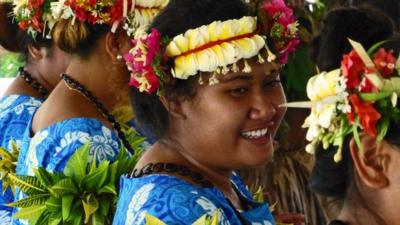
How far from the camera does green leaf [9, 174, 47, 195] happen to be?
268cm

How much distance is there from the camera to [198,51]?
2.23m

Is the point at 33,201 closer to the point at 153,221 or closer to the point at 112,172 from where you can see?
the point at 112,172

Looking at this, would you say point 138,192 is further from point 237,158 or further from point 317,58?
point 317,58

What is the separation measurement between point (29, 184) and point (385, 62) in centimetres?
139

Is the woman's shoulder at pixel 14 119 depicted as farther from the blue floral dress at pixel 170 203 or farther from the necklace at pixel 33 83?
A: the blue floral dress at pixel 170 203

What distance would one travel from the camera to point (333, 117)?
1.66 metres

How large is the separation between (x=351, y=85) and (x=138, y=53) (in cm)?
77

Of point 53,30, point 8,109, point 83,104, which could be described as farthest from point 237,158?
point 8,109

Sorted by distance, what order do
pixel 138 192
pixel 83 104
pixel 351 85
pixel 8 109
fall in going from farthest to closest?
pixel 8 109, pixel 83 104, pixel 138 192, pixel 351 85

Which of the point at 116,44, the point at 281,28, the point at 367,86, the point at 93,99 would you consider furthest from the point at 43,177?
the point at 367,86

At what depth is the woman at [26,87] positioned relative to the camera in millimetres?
3279

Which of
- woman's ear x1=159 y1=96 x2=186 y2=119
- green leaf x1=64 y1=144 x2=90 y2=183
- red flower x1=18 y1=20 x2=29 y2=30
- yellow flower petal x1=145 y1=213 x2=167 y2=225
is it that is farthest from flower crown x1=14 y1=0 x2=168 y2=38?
yellow flower petal x1=145 y1=213 x2=167 y2=225

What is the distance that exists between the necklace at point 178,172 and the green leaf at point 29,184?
22.7 inches

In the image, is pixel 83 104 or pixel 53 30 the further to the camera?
pixel 53 30
